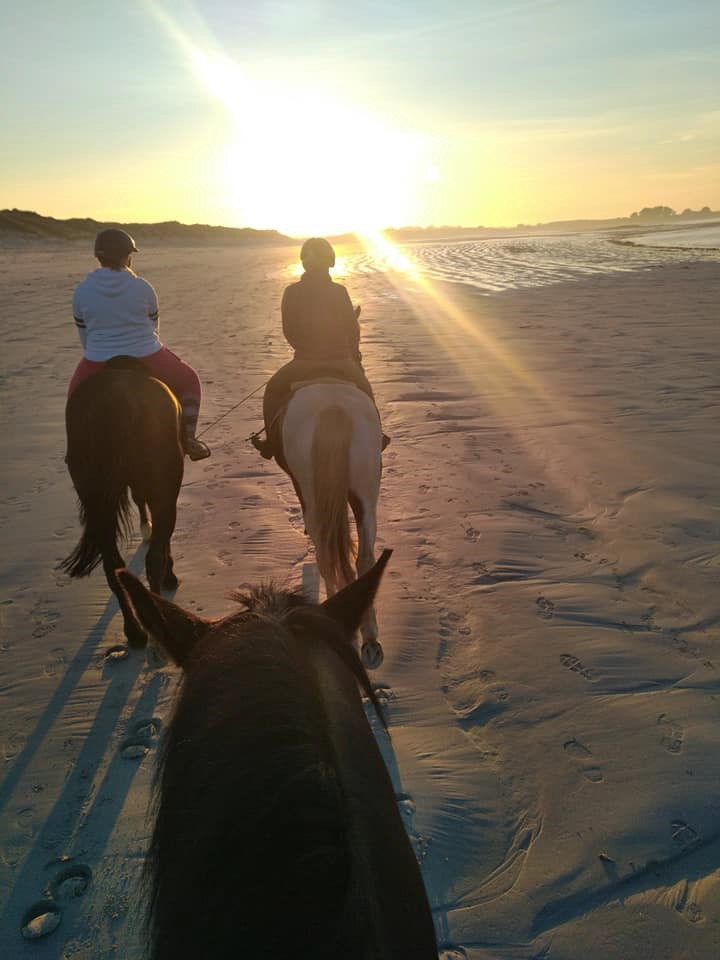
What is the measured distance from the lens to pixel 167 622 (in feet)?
5.14

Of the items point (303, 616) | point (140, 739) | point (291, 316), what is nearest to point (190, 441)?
point (291, 316)

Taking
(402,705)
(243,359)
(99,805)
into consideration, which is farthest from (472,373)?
(99,805)

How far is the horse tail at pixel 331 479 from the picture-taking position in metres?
3.87

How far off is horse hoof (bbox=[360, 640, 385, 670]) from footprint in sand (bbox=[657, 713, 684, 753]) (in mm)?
1489

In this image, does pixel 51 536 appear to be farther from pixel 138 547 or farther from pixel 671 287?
pixel 671 287

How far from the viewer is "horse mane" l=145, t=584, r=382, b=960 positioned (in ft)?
2.96

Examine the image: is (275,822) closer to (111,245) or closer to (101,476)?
(101,476)

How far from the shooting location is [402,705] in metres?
3.30

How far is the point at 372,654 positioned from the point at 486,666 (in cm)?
66

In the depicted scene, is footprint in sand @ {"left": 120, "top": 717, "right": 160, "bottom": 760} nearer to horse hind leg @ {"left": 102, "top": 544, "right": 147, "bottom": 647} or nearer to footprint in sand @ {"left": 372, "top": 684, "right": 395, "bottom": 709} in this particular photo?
horse hind leg @ {"left": 102, "top": 544, "right": 147, "bottom": 647}

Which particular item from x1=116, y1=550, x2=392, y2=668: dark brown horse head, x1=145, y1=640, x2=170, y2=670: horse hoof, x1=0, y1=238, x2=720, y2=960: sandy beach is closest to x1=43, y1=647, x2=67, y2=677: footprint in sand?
x1=0, y1=238, x2=720, y2=960: sandy beach

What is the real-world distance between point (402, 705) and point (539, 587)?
58.4 inches

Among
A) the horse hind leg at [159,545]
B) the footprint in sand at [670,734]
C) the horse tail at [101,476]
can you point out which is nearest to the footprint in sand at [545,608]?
the footprint in sand at [670,734]

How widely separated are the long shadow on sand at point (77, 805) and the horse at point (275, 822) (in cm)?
139
